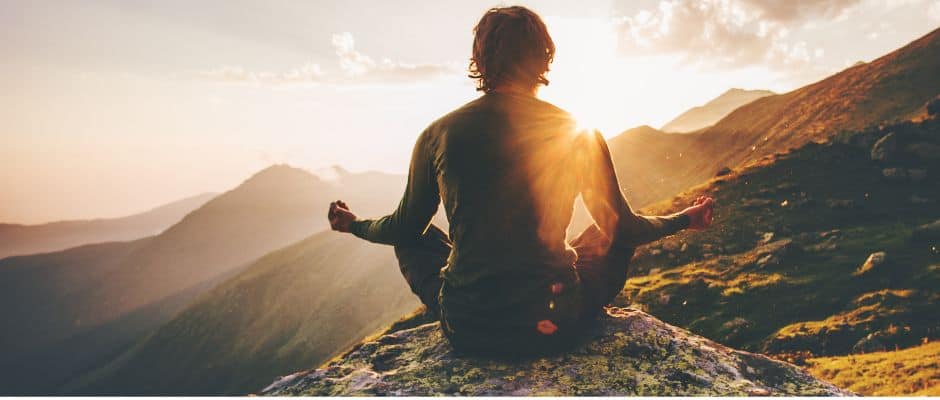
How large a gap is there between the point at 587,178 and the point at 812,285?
26935mm

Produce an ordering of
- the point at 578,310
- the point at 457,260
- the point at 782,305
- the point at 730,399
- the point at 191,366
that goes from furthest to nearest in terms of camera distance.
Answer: the point at 191,366
the point at 782,305
the point at 578,310
the point at 457,260
the point at 730,399

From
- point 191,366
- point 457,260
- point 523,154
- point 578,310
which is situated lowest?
point 191,366

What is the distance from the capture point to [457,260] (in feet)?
13.1

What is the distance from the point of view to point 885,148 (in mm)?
37656

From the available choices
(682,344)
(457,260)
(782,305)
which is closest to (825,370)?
(782,305)

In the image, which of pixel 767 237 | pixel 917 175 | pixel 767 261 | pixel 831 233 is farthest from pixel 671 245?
pixel 917 175

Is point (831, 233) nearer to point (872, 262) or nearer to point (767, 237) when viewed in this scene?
point (767, 237)

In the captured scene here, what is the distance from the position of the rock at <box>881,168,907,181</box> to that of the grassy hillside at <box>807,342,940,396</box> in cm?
2461

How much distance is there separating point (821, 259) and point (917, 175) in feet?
50.8

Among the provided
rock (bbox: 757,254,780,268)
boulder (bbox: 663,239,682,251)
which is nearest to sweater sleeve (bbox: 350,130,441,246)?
rock (bbox: 757,254,780,268)

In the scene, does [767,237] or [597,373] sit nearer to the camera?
[597,373]

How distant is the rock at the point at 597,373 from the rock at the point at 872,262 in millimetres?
26840

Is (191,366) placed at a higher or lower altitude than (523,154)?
lower

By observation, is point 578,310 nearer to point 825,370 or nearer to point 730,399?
point 730,399
